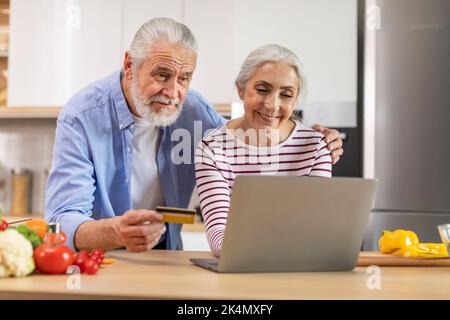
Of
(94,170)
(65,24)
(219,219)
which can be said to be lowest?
(219,219)

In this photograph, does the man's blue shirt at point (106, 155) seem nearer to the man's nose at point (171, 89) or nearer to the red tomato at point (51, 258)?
the man's nose at point (171, 89)

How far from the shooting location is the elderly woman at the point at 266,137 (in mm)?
1625

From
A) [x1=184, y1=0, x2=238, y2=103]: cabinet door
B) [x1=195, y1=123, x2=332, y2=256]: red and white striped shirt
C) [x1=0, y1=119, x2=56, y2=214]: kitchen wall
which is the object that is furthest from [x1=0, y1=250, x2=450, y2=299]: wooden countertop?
[x1=0, y1=119, x2=56, y2=214]: kitchen wall

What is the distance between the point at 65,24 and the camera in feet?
10.8

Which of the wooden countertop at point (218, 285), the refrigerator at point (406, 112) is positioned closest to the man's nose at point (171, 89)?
the wooden countertop at point (218, 285)

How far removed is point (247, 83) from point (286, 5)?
146 cm

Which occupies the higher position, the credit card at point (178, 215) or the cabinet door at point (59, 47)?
the cabinet door at point (59, 47)

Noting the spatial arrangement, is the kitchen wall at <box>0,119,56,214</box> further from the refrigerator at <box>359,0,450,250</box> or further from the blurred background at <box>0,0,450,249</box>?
the refrigerator at <box>359,0,450,250</box>

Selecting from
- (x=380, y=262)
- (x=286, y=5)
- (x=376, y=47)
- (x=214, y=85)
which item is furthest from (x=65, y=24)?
(x=380, y=262)

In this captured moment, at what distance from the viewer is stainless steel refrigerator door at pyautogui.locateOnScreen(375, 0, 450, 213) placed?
9.26 ft

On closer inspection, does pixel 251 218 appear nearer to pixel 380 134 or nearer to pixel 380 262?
pixel 380 262

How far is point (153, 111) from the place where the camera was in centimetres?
182

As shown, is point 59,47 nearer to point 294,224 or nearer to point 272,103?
point 272,103

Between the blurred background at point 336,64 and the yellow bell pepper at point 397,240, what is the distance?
122cm
